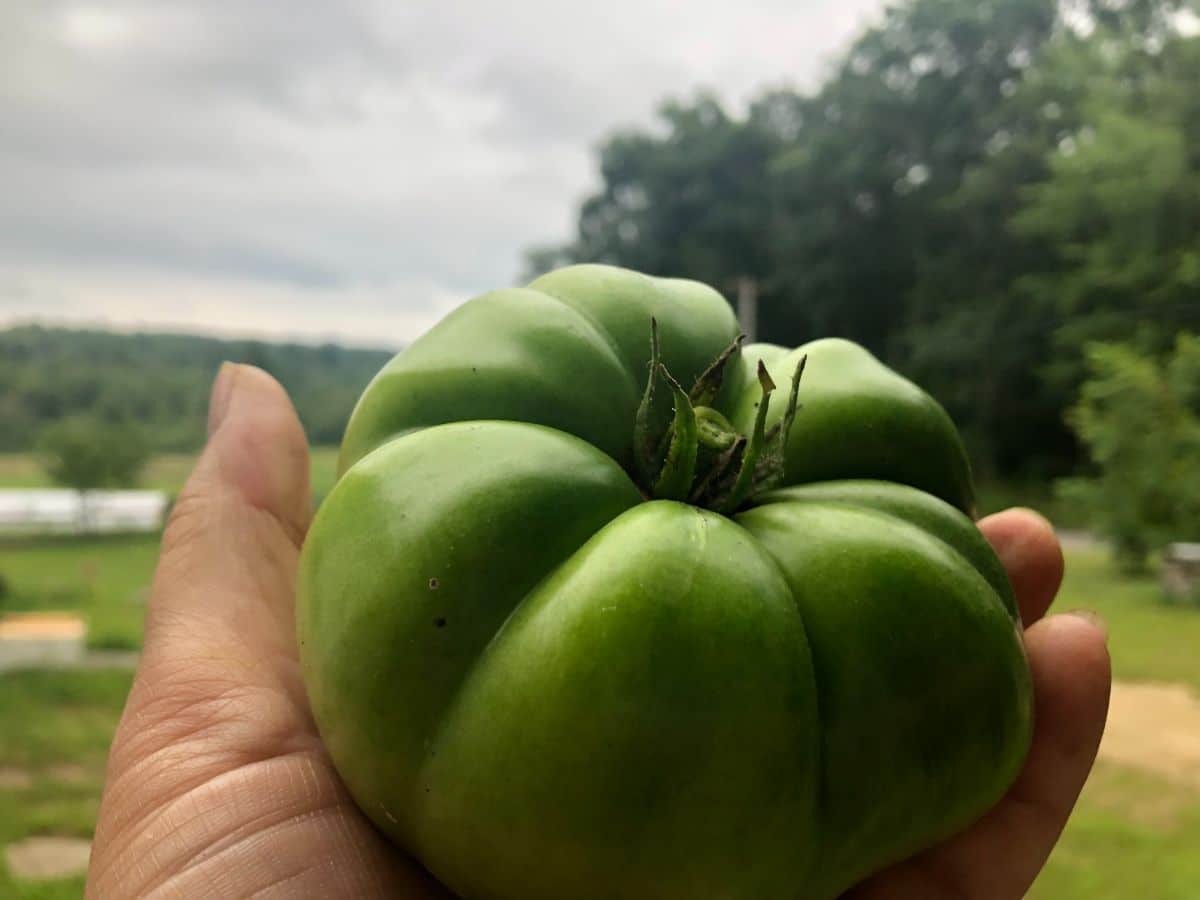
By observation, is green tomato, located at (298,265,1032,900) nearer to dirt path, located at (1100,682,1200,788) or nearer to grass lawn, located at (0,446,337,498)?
grass lawn, located at (0,446,337,498)

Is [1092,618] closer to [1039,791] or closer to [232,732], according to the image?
[1039,791]

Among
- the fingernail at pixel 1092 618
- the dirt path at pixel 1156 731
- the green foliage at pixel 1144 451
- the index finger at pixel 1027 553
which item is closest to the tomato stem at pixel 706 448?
the fingernail at pixel 1092 618

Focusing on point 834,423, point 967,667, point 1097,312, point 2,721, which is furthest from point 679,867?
point 1097,312

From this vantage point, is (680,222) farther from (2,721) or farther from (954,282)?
(2,721)

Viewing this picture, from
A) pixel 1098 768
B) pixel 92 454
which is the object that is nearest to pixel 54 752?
pixel 1098 768

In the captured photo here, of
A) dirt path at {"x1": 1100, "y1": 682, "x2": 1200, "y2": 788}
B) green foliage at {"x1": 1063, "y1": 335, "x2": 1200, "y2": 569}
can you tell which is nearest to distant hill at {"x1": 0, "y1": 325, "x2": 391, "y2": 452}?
dirt path at {"x1": 1100, "y1": 682, "x2": 1200, "y2": 788}

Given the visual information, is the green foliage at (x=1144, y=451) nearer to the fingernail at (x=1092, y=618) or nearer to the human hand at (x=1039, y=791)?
the fingernail at (x=1092, y=618)
